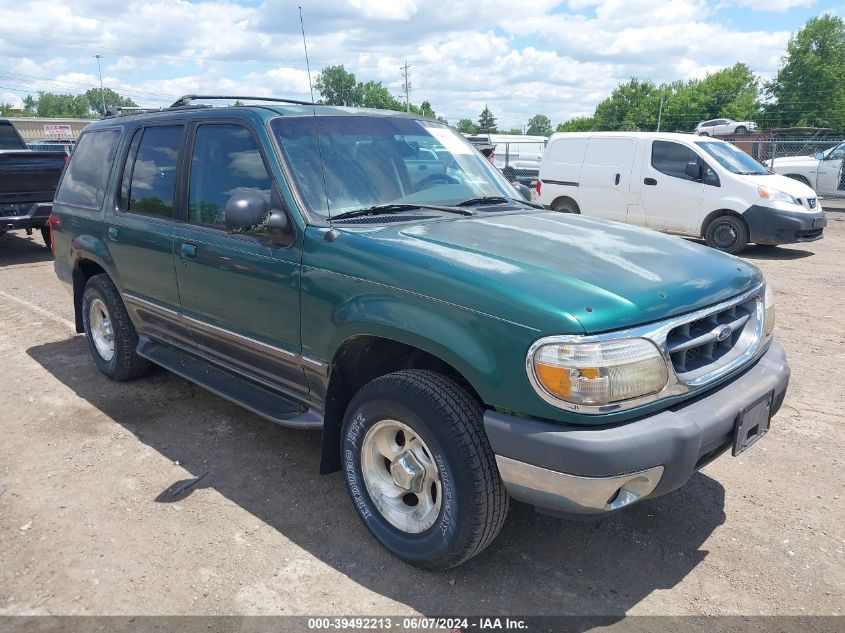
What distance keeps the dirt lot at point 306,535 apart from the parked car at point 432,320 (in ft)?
1.01

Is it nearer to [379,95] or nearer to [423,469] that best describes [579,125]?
[379,95]

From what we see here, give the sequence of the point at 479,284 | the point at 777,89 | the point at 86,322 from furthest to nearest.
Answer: the point at 777,89
the point at 86,322
the point at 479,284

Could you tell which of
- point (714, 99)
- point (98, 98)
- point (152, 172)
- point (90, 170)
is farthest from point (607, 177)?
point (98, 98)

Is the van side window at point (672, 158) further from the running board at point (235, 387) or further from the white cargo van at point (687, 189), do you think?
the running board at point (235, 387)

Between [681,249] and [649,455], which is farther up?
[681,249]

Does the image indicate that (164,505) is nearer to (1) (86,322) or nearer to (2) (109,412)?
(2) (109,412)

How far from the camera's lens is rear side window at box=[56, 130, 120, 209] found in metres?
4.80

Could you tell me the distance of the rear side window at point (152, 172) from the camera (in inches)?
161

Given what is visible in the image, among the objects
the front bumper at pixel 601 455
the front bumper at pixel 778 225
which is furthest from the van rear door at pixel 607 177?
the front bumper at pixel 601 455

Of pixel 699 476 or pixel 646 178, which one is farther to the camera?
pixel 646 178

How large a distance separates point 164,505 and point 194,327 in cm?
108

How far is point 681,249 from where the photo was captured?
10.5ft

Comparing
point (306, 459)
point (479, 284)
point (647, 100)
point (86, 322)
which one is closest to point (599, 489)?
point (479, 284)

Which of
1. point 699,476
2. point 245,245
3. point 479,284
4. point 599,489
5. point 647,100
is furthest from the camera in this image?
point 647,100
